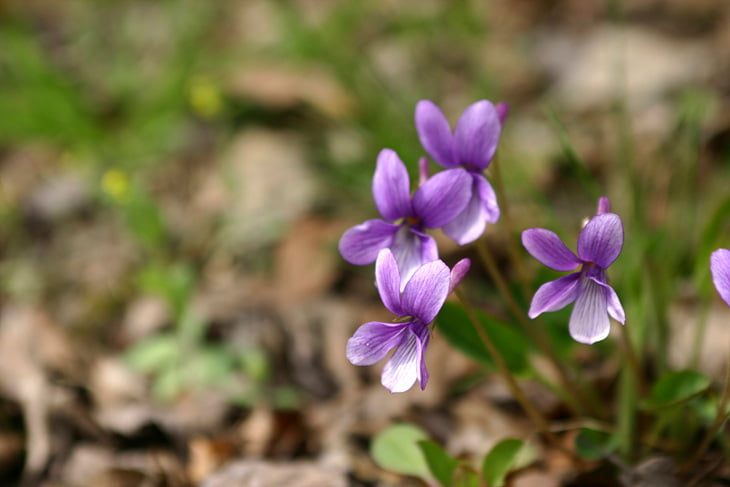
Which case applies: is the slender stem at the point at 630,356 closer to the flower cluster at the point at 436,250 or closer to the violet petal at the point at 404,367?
the flower cluster at the point at 436,250

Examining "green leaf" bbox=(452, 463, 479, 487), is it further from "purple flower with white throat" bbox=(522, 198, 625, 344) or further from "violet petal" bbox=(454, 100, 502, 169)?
"violet petal" bbox=(454, 100, 502, 169)

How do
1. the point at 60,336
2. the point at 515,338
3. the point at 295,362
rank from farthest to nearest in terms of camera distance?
the point at 60,336
the point at 295,362
the point at 515,338

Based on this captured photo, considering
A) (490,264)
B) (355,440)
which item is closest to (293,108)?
(355,440)

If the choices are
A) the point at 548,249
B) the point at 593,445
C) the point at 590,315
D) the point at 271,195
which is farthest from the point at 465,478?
the point at 271,195

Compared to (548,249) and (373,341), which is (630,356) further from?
(373,341)

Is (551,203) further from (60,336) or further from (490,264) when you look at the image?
(60,336)
